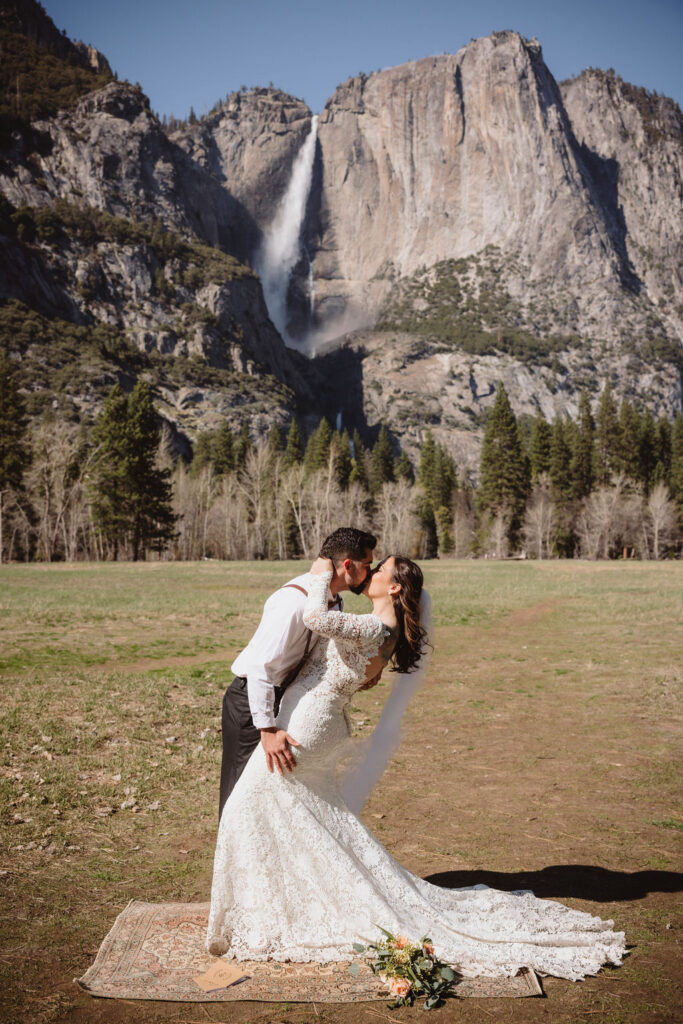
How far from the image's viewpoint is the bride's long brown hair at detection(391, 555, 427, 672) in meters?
4.46

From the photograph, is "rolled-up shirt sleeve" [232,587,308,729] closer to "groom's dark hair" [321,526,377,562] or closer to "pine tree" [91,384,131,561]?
"groom's dark hair" [321,526,377,562]

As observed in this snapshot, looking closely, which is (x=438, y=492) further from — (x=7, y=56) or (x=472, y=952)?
(x=7, y=56)

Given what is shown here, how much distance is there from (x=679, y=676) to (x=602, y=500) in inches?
2591

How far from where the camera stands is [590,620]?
23750mm

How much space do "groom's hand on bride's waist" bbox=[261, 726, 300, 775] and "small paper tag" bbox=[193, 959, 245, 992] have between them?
120 centimetres

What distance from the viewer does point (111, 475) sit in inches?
2368

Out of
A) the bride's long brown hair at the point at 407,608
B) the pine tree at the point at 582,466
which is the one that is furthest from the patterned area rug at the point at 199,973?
the pine tree at the point at 582,466

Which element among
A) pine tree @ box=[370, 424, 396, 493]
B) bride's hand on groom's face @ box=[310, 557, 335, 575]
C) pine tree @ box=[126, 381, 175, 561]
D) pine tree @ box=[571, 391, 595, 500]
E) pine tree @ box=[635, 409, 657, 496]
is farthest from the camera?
pine tree @ box=[370, 424, 396, 493]

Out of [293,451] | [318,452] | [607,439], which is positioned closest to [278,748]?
[318,452]

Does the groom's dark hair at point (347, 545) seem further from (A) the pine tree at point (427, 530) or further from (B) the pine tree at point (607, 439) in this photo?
(A) the pine tree at point (427, 530)

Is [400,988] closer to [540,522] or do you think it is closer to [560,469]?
[540,522]

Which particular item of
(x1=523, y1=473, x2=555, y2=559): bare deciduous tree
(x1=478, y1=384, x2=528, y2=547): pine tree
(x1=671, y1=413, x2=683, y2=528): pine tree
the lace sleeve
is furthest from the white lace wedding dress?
→ (x1=671, y1=413, x2=683, y2=528): pine tree

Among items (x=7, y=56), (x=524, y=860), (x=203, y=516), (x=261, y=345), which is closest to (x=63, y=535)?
(x=203, y=516)

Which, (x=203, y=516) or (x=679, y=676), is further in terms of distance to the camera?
(x=203, y=516)
